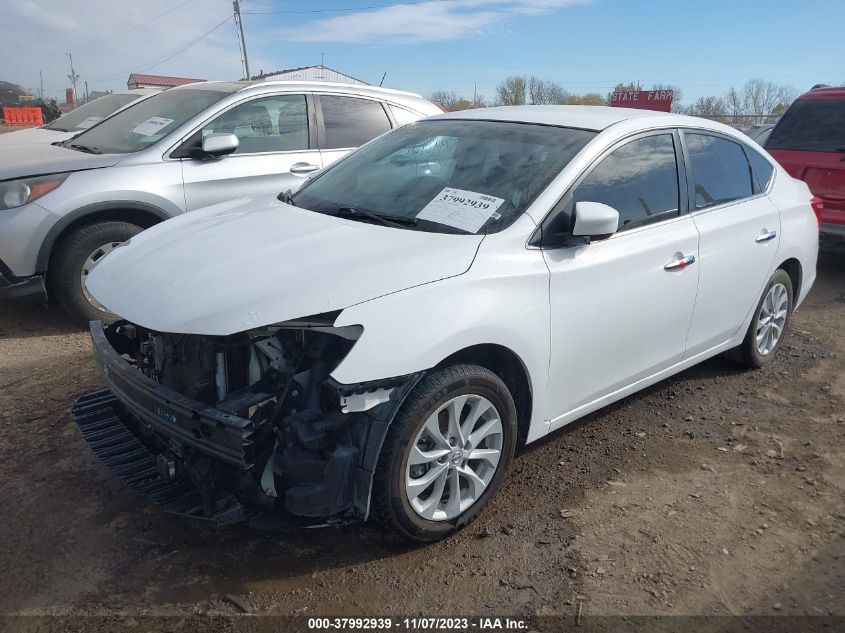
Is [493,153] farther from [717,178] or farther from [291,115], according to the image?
[291,115]

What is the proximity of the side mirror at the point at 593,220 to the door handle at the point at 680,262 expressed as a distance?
2.20 ft

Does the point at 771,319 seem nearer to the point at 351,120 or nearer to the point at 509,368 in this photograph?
the point at 509,368

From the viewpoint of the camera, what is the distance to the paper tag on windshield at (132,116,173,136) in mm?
5539

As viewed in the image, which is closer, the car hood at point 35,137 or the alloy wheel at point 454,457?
the alloy wheel at point 454,457

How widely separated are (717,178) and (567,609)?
9.11ft

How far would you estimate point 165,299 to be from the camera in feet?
8.69

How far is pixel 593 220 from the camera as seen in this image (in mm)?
2936

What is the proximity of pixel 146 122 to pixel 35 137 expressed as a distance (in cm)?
286

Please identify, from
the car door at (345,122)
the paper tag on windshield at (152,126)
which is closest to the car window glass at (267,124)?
the car door at (345,122)

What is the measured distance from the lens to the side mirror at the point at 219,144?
5.12 metres

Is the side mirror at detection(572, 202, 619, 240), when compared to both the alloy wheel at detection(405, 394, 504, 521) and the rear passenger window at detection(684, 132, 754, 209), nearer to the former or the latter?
the alloy wheel at detection(405, 394, 504, 521)

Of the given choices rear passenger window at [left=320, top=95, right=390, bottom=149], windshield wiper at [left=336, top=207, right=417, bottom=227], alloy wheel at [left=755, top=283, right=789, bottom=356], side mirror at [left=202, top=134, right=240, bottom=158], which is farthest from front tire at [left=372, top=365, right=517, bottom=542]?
rear passenger window at [left=320, top=95, right=390, bottom=149]

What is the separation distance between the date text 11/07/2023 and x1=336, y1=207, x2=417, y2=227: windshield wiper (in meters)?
1.67

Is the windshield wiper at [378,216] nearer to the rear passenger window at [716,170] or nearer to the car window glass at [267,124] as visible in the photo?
the rear passenger window at [716,170]
